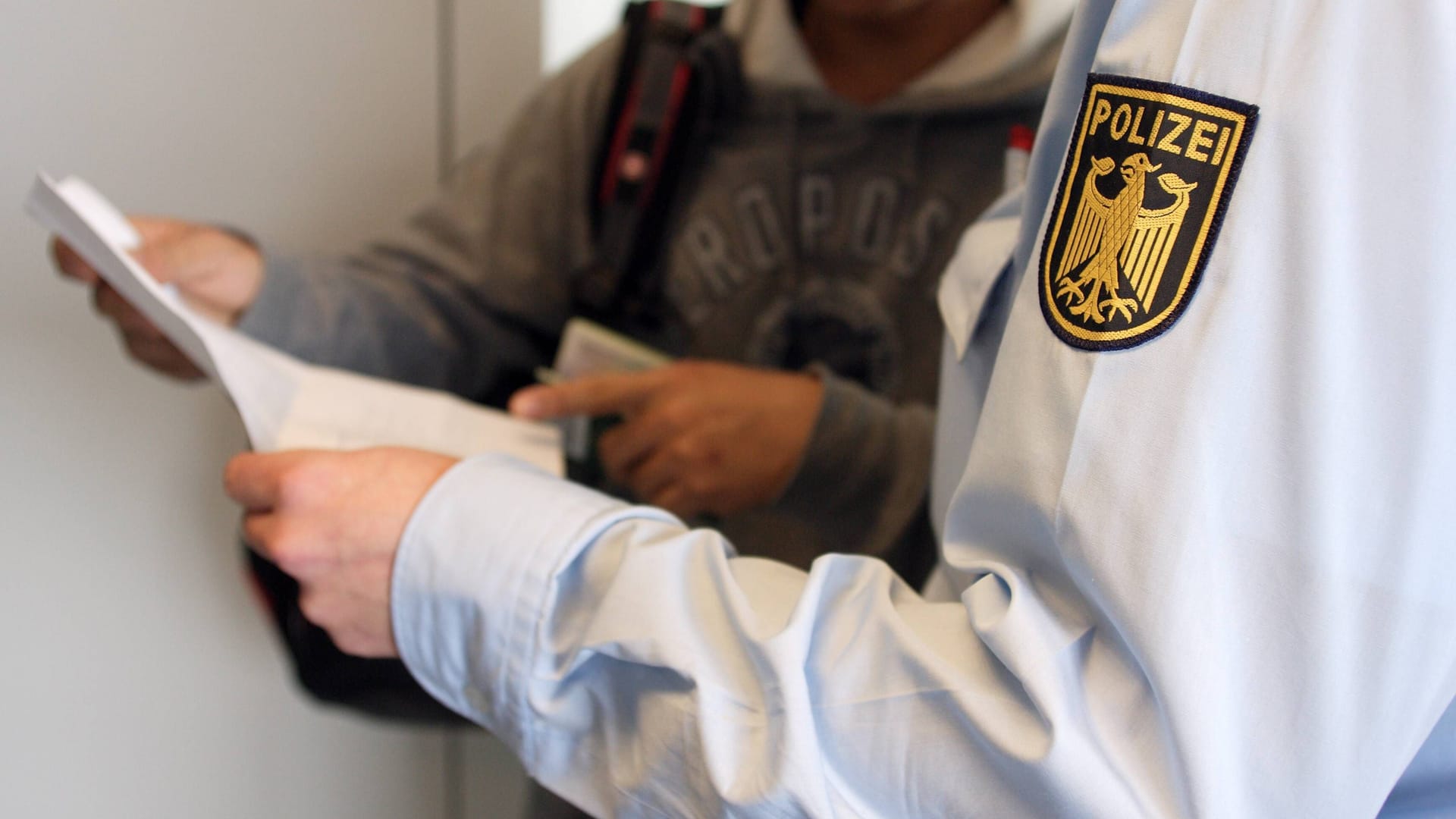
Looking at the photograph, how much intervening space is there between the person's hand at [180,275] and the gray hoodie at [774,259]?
0.06ft

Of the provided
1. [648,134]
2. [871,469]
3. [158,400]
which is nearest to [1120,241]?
[871,469]

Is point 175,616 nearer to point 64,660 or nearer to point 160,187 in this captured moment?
point 64,660

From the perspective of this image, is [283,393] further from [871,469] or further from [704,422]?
[871,469]

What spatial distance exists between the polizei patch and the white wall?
727 mm

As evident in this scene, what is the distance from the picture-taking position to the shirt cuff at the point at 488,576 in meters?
0.39

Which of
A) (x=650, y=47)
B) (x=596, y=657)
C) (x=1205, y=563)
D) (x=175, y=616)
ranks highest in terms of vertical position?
(x=650, y=47)

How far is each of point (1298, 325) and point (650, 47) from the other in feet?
1.94

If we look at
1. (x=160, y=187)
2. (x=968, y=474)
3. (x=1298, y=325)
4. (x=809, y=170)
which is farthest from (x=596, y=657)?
(x=160, y=187)

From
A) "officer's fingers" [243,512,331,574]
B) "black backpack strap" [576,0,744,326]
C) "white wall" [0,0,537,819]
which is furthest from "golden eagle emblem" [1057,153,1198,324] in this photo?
"white wall" [0,0,537,819]

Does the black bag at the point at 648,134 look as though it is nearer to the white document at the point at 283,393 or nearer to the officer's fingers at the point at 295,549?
the white document at the point at 283,393

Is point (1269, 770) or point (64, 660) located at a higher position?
point (1269, 770)

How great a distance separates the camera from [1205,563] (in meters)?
0.28

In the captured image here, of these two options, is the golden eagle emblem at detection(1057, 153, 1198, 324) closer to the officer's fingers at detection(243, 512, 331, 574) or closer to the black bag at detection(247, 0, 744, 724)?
the officer's fingers at detection(243, 512, 331, 574)

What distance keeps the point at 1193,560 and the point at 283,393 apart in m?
0.47
